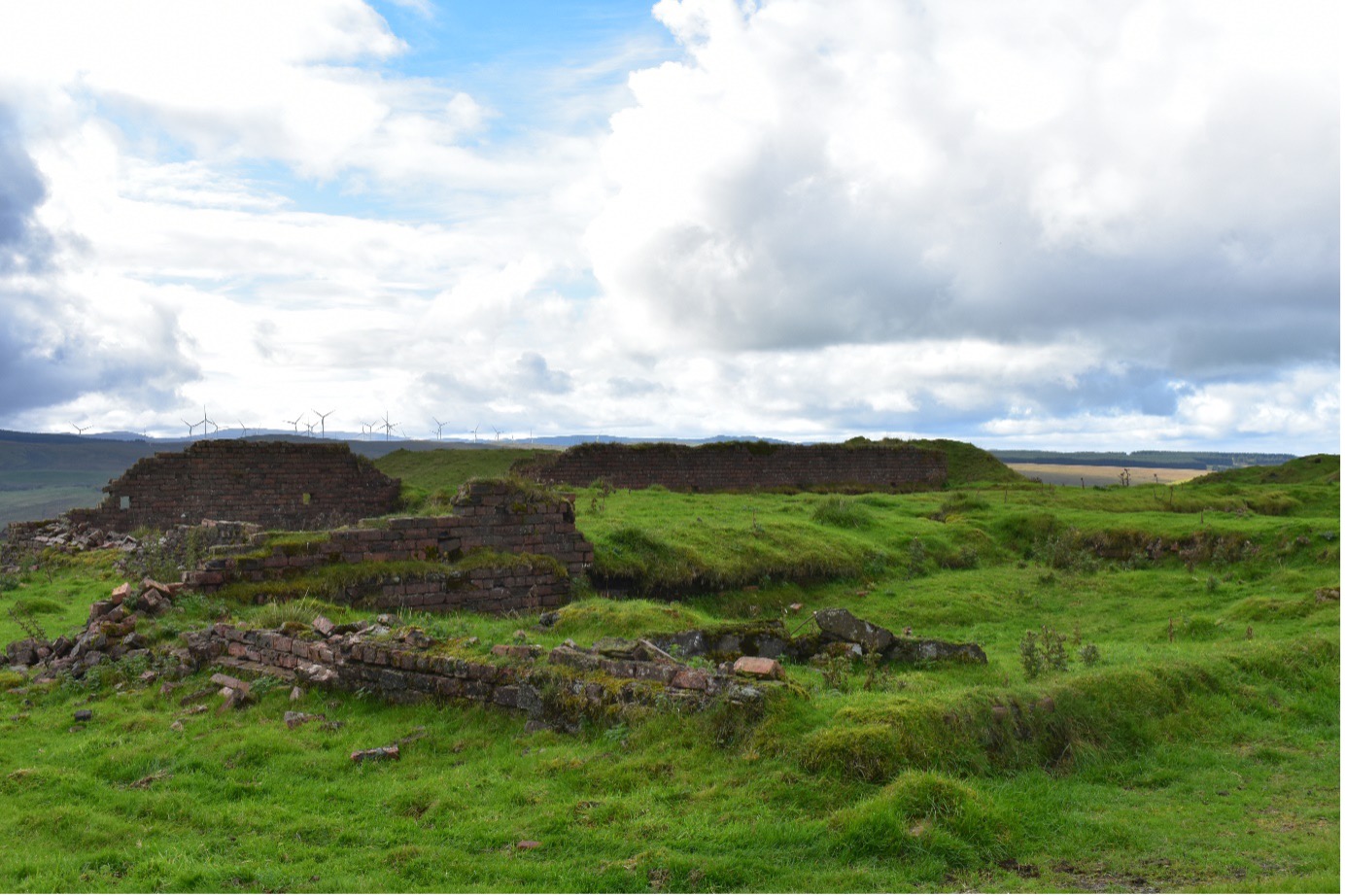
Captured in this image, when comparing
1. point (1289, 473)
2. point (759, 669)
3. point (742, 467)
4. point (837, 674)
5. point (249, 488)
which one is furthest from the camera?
point (742, 467)

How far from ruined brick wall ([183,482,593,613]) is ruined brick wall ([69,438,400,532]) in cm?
1251

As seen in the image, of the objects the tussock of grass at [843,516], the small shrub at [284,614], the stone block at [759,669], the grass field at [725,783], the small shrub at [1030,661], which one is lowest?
the grass field at [725,783]

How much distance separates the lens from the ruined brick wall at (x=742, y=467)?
35031 millimetres

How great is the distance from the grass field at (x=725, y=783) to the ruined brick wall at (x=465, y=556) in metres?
1.10

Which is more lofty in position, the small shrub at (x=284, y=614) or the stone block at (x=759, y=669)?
the stone block at (x=759, y=669)

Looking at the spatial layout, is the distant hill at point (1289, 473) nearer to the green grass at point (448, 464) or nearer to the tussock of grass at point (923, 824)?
the green grass at point (448, 464)

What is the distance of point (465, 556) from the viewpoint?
1441 centimetres

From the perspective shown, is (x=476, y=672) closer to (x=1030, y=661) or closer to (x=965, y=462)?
(x=1030, y=661)

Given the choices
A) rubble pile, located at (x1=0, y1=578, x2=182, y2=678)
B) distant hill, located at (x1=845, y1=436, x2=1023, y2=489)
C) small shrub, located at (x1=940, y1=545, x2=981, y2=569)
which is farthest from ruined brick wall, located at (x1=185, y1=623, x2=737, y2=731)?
distant hill, located at (x1=845, y1=436, x2=1023, y2=489)

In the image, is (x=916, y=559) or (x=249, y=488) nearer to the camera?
(x=916, y=559)

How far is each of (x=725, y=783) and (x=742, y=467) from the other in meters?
31.0

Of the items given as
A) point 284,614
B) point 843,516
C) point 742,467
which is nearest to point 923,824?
point 284,614

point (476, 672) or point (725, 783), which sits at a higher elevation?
point (476, 672)

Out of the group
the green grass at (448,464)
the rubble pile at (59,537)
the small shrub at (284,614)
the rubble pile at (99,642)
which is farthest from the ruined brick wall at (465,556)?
the green grass at (448,464)
